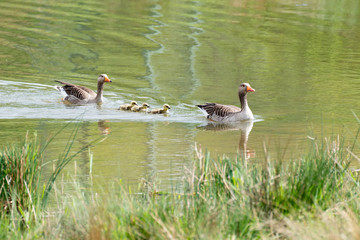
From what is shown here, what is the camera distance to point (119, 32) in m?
23.8

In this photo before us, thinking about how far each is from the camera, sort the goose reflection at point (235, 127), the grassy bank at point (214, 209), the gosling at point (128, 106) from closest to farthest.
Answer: the grassy bank at point (214, 209)
the goose reflection at point (235, 127)
the gosling at point (128, 106)

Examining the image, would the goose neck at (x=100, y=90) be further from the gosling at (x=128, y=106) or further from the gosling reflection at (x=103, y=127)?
the gosling reflection at (x=103, y=127)

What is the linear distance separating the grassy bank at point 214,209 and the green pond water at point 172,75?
1.51 feet

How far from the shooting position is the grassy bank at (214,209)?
205 inches

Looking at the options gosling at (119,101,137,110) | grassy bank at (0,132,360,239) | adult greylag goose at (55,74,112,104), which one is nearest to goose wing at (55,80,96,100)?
adult greylag goose at (55,74,112,104)

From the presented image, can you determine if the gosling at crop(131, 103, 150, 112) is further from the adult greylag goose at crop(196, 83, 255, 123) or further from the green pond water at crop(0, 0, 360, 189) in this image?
the adult greylag goose at crop(196, 83, 255, 123)

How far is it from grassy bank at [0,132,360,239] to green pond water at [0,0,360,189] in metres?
0.46

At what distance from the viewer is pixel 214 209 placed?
18.5 ft

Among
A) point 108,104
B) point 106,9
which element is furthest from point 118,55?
point 106,9

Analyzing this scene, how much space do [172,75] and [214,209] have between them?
12278mm

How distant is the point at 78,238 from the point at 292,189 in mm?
1877

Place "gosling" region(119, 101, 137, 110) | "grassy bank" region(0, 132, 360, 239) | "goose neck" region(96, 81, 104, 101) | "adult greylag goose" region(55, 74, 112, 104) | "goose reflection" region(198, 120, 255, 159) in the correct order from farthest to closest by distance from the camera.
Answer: "adult greylag goose" region(55, 74, 112, 104) → "goose neck" region(96, 81, 104, 101) → "gosling" region(119, 101, 137, 110) → "goose reflection" region(198, 120, 255, 159) → "grassy bank" region(0, 132, 360, 239)

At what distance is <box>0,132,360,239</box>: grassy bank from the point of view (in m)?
5.20

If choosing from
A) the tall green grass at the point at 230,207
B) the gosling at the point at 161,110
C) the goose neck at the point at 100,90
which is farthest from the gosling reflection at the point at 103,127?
the tall green grass at the point at 230,207
